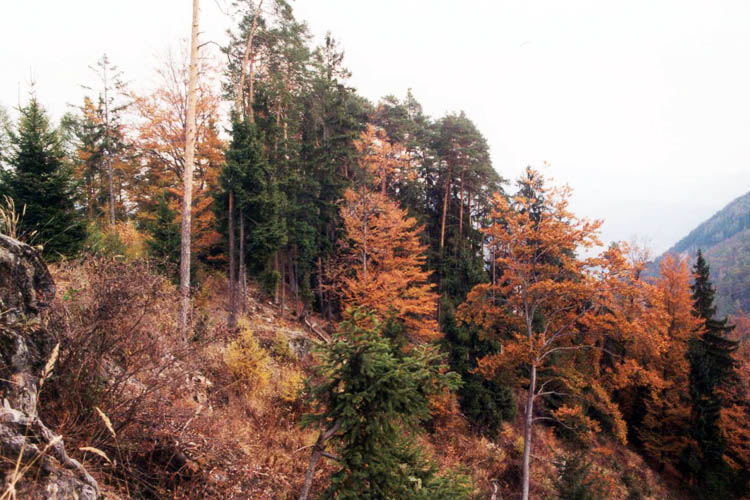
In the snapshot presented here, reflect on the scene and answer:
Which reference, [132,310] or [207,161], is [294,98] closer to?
[207,161]

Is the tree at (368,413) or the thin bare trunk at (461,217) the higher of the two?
the thin bare trunk at (461,217)

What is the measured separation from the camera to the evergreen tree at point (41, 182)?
9.62m

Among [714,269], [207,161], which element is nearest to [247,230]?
[207,161]

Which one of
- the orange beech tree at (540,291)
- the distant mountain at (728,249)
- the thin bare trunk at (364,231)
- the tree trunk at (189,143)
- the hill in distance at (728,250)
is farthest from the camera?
the distant mountain at (728,249)

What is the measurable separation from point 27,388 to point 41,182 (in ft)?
33.6

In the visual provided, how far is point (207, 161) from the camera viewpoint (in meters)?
19.1

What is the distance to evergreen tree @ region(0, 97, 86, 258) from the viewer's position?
962 centimetres

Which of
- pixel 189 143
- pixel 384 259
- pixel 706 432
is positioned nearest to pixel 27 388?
pixel 189 143

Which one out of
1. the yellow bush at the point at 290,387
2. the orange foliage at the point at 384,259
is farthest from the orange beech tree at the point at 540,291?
the yellow bush at the point at 290,387

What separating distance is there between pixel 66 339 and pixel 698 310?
29.4 meters

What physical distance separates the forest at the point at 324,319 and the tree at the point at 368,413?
0.12 ft

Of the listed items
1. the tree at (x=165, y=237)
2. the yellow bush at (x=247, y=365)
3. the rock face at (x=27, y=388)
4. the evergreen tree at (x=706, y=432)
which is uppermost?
the tree at (x=165, y=237)

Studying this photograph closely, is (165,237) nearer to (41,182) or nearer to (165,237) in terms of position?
(165,237)

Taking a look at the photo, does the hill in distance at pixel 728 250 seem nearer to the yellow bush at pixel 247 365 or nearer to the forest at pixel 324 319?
the forest at pixel 324 319
